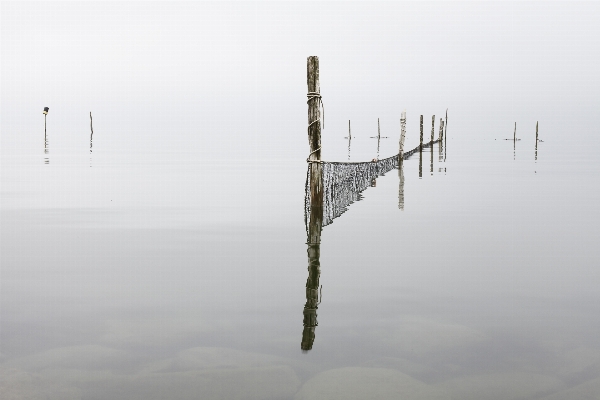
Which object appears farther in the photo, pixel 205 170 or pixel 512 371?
pixel 205 170

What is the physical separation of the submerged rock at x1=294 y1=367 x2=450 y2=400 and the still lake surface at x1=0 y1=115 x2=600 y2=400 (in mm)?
24

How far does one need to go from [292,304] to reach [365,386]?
3194mm

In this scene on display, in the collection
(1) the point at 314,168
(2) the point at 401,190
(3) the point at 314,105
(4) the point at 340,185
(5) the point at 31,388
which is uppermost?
(3) the point at 314,105

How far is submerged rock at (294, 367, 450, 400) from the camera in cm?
604

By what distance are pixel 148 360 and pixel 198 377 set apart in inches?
30.4

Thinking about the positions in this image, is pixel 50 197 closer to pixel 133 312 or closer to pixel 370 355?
pixel 133 312

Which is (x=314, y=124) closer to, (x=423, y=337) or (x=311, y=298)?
(x=311, y=298)

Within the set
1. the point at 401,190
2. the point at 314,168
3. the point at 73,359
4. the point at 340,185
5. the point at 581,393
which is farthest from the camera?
the point at 401,190

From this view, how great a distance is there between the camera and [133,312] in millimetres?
8789

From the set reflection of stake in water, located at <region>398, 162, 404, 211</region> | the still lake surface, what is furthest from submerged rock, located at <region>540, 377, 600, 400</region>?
reflection of stake in water, located at <region>398, 162, 404, 211</region>

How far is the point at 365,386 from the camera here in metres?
6.24

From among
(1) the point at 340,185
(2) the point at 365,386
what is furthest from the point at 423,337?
(1) the point at 340,185

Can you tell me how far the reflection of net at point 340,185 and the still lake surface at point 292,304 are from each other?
471 mm

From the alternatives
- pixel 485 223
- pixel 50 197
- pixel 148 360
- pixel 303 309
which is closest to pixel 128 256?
pixel 303 309
